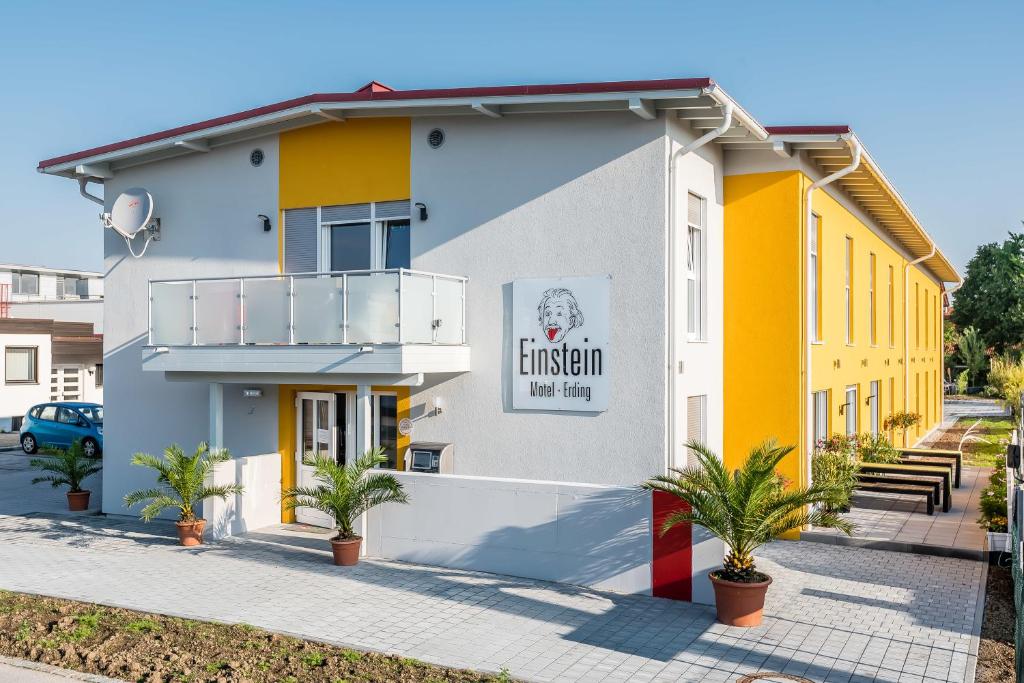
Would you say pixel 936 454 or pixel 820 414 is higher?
pixel 820 414

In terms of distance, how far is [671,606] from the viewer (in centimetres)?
1020

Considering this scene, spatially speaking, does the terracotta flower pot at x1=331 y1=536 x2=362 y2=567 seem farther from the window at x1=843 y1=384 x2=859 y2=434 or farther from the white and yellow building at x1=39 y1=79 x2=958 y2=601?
the window at x1=843 y1=384 x2=859 y2=434

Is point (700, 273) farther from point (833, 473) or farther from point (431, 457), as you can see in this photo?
point (431, 457)

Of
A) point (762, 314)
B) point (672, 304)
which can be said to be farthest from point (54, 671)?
point (762, 314)

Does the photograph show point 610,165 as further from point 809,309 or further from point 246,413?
point 246,413

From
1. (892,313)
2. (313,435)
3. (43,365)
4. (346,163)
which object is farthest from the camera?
(43,365)

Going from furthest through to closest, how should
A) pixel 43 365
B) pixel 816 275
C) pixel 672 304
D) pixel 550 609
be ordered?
1. pixel 43 365
2. pixel 816 275
3. pixel 672 304
4. pixel 550 609

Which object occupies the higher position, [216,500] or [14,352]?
[14,352]

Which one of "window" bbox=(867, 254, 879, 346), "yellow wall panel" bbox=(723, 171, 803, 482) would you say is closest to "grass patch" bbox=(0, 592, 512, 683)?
"yellow wall panel" bbox=(723, 171, 803, 482)

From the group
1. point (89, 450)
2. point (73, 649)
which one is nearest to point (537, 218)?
point (73, 649)

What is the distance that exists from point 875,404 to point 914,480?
639 cm

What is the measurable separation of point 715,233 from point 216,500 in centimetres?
867

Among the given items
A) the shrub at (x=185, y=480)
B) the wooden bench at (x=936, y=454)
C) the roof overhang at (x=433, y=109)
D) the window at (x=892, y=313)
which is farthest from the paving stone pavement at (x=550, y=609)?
the window at (x=892, y=313)

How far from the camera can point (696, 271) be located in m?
13.3
